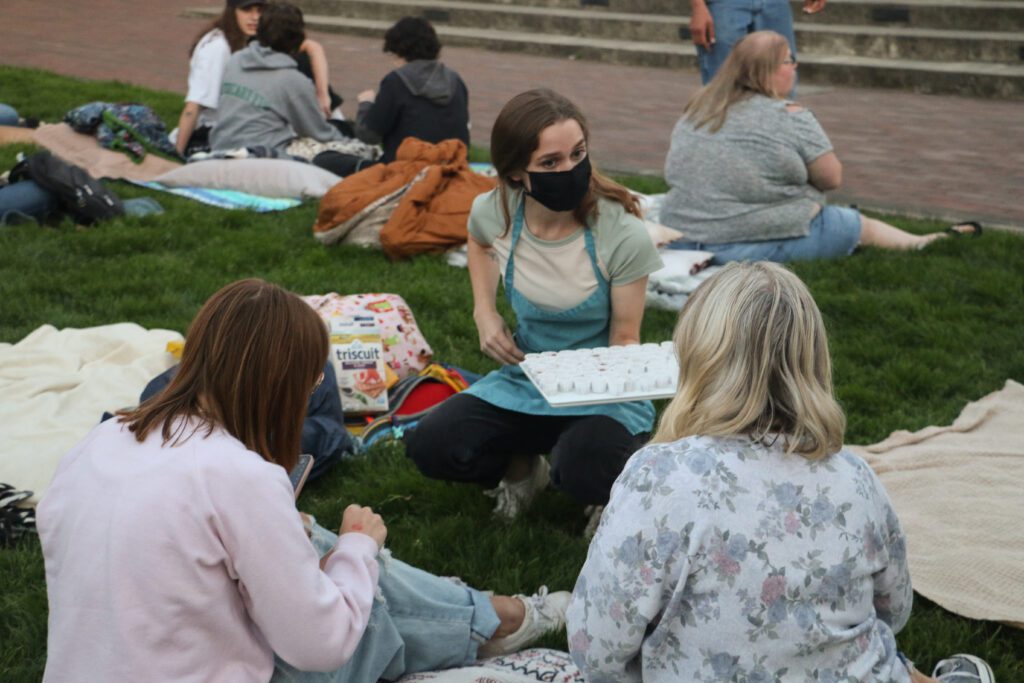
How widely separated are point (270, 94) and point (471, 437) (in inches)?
201

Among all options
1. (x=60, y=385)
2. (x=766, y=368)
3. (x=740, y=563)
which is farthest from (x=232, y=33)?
(x=740, y=563)

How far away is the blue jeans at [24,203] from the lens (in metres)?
6.92

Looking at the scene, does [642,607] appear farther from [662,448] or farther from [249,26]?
[249,26]

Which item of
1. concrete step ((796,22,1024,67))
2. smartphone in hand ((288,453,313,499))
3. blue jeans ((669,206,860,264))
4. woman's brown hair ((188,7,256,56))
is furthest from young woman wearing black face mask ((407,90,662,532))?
concrete step ((796,22,1024,67))

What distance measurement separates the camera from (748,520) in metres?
2.16

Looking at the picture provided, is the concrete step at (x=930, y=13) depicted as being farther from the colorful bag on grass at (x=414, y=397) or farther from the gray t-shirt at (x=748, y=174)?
the colorful bag on grass at (x=414, y=397)

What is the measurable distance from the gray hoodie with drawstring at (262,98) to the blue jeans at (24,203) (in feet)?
5.22

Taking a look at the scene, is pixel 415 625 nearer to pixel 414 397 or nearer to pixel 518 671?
pixel 518 671

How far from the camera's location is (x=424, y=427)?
3.73 metres

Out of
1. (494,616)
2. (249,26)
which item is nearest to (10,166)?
(249,26)

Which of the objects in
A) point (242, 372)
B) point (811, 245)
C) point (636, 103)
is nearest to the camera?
point (242, 372)

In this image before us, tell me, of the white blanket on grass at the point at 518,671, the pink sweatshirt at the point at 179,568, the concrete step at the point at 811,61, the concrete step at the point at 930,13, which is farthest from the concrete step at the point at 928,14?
the pink sweatshirt at the point at 179,568

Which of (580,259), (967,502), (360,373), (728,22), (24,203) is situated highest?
(728,22)

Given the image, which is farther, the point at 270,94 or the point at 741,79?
the point at 270,94
